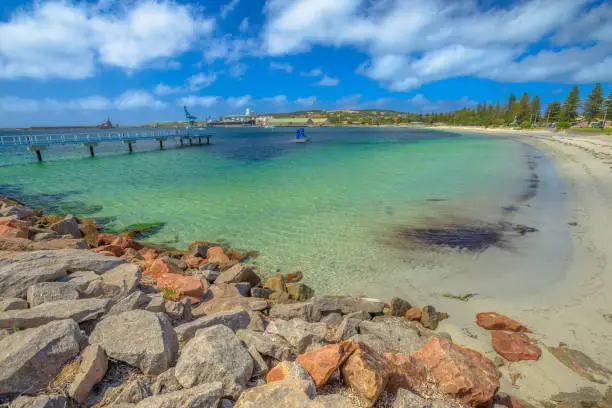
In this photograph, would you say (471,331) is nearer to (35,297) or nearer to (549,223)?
(35,297)

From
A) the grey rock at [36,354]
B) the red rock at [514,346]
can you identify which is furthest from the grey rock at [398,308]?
the grey rock at [36,354]

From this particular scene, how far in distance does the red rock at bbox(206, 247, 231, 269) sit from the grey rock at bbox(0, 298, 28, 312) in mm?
4823

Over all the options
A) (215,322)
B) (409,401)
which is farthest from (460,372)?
(215,322)

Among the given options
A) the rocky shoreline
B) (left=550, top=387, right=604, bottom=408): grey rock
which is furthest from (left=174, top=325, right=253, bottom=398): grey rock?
(left=550, top=387, right=604, bottom=408): grey rock

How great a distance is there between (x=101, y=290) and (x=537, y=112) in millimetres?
144138

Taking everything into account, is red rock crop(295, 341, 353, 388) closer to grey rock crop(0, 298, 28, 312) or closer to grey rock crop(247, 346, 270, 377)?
grey rock crop(247, 346, 270, 377)

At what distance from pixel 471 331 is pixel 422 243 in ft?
15.4

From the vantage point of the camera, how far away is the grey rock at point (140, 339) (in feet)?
10.5

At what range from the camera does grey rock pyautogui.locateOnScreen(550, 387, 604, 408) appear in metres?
4.04

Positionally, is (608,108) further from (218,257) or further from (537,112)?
(218,257)

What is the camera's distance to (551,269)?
26.7 ft

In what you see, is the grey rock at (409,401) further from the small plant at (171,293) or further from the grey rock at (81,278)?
the grey rock at (81,278)

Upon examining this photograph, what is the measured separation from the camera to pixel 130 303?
4.19 meters

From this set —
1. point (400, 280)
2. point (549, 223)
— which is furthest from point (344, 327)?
point (549, 223)
